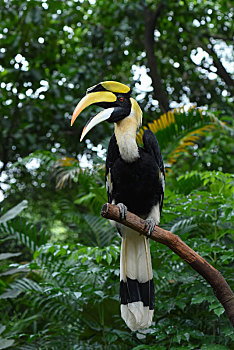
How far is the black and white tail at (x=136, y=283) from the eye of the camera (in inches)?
78.0

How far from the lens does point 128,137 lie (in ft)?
6.63

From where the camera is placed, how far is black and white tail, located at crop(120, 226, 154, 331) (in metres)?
1.98

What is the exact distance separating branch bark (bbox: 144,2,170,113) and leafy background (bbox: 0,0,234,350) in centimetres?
2

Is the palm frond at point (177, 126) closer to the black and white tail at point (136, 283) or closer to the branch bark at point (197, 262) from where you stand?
the black and white tail at point (136, 283)

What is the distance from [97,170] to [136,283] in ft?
4.81

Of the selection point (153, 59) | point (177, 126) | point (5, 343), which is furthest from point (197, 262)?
point (153, 59)

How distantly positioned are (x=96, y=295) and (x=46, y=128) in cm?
261

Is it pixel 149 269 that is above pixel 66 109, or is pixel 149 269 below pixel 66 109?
below

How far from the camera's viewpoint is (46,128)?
16.2 feet

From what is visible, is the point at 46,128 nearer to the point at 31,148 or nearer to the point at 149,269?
the point at 31,148

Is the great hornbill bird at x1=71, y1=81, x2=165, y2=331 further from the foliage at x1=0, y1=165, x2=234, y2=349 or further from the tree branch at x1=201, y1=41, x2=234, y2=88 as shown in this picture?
the tree branch at x1=201, y1=41, x2=234, y2=88

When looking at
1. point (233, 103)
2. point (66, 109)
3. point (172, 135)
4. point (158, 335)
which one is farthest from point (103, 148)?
point (233, 103)

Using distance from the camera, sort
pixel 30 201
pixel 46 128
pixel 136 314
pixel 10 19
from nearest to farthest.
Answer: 1. pixel 136 314
2. pixel 10 19
3. pixel 46 128
4. pixel 30 201

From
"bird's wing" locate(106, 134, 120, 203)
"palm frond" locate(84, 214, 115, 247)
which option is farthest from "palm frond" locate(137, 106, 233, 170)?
"bird's wing" locate(106, 134, 120, 203)
